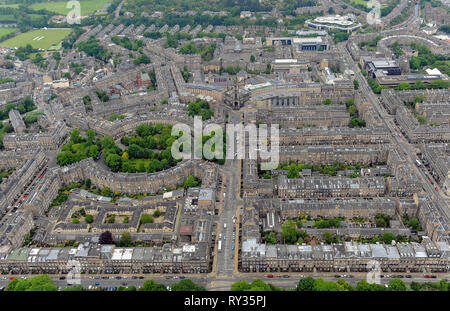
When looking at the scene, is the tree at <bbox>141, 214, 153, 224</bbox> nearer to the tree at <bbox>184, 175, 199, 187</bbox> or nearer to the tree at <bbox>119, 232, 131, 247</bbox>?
the tree at <bbox>119, 232, 131, 247</bbox>

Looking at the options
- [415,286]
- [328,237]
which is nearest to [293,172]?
[328,237]

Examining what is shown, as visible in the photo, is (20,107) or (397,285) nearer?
(397,285)

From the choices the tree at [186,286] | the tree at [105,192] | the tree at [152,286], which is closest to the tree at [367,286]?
the tree at [186,286]

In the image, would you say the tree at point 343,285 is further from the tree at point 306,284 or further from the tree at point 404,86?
the tree at point 404,86

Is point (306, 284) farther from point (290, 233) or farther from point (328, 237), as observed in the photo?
point (328, 237)

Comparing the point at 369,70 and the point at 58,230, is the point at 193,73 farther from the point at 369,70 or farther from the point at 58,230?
the point at 58,230

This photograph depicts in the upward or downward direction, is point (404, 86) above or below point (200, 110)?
above
